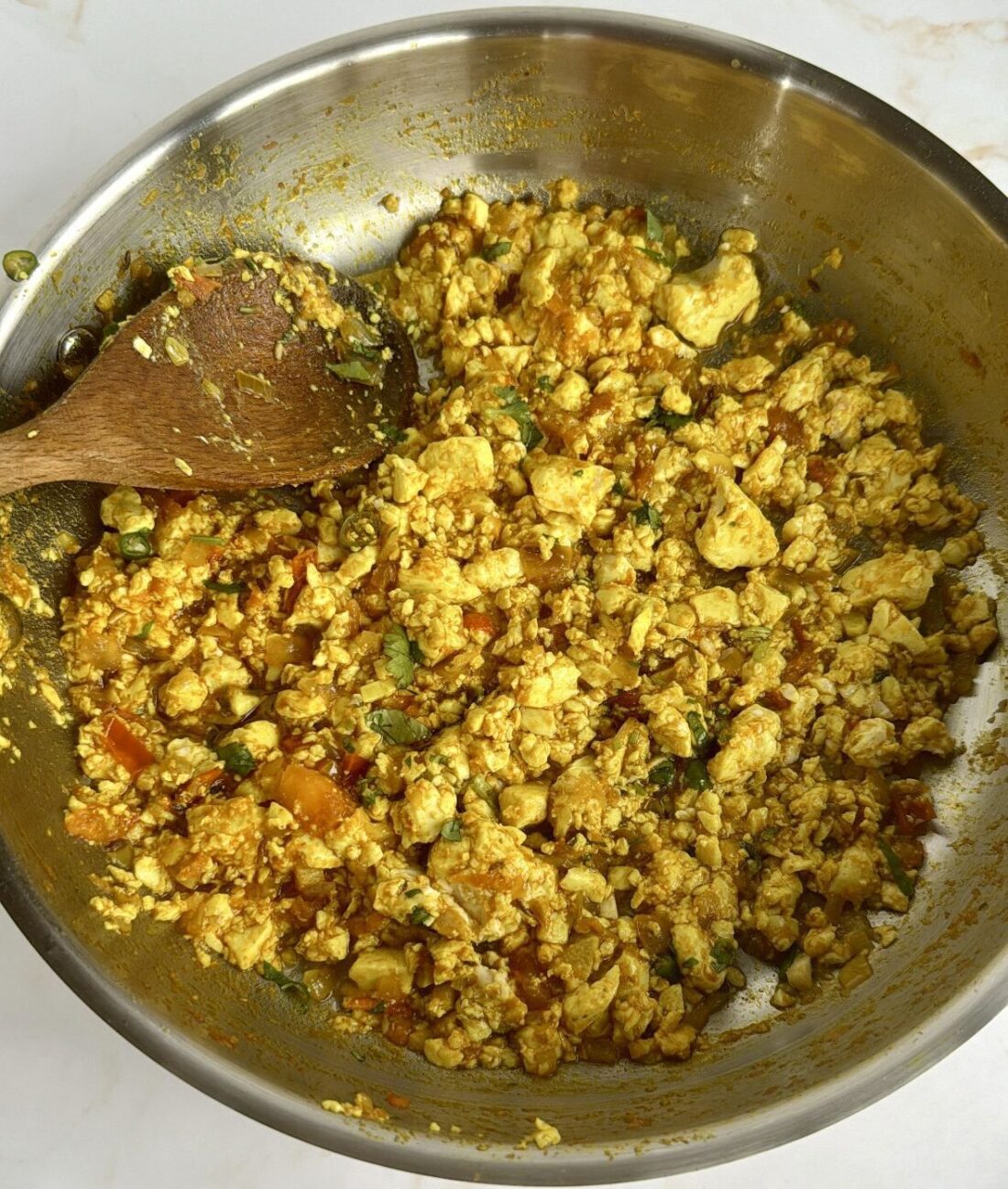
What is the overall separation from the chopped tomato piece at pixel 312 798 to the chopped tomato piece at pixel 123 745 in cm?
34

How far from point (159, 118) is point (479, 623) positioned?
176cm

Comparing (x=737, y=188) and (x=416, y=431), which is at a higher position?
(x=737, y=188)

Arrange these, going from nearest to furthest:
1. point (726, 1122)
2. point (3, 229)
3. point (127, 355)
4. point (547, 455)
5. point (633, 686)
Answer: point (726, 1122) → point (127, 355) → point (633, 686) → point (547, 455) → point (3, 229)

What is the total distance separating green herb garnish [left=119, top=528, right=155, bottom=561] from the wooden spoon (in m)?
0.17

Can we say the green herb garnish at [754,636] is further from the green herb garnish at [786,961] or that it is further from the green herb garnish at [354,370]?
the green herb garnish at [354,370]

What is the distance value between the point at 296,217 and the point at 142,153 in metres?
0.49

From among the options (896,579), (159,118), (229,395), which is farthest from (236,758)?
(159,118)

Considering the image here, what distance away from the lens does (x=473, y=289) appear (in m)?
2.59

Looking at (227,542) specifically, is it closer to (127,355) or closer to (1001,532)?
(127,355)

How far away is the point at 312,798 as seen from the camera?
7.16 ft

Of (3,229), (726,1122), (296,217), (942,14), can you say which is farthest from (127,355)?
(942,14)

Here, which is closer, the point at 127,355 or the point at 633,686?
the point at 127,355

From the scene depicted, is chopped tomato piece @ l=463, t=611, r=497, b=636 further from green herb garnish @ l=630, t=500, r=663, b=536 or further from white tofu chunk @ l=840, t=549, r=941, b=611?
white tofu chunk @ l=840, t=549, r=941, b=611

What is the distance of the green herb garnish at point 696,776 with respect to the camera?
7.52 feet
